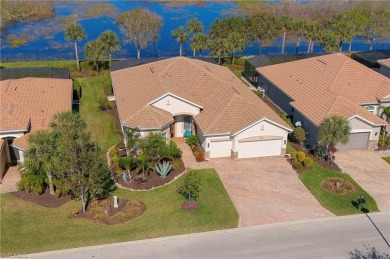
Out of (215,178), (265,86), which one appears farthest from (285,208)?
(265,86)

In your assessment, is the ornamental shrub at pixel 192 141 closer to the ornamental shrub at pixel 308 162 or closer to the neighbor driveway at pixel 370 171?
the ornamental shrub at pixel 308 162

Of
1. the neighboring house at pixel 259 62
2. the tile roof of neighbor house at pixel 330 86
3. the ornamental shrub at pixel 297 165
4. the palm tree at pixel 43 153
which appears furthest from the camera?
the neighboring house at pixel 259 62

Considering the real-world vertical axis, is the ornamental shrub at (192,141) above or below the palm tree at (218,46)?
below

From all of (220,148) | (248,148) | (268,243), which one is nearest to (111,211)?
(268,243)

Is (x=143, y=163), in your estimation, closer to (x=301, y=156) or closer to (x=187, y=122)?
(x=187, y=122)

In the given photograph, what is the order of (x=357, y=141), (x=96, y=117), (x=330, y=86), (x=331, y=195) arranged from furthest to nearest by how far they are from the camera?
(x=96, y=117)
(x=330, y=86)
(x=357, y=141)
(x=331, y=195)

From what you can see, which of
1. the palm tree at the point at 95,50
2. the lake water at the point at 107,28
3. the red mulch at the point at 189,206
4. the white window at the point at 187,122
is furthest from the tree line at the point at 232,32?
the red mulch at the point at 189,206
